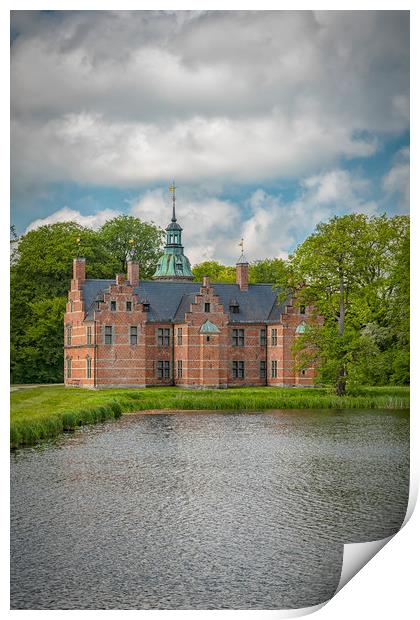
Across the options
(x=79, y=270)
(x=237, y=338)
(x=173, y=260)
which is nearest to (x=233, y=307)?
(x=237, y=338)

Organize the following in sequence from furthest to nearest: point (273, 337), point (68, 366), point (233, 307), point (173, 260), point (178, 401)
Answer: point (173, 260), point (233, 307), point (273, 337), point (68, 366), point (178, 401)

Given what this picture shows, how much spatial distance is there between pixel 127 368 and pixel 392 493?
19.6m

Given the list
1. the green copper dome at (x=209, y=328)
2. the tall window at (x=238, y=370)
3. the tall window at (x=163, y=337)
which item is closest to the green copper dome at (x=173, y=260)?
the tall window at (x=163, y=337)

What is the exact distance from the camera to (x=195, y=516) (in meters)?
11.7

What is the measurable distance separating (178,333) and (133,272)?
9.33 ft

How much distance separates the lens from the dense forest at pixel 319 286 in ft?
75.4

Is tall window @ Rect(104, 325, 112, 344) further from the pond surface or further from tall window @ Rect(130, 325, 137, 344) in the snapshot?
the pond surface

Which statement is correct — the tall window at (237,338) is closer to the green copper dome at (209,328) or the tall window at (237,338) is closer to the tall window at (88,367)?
the green copper dome at (209,328)

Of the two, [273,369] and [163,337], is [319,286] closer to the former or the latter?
[273,369]

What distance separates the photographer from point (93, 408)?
21.9 meters

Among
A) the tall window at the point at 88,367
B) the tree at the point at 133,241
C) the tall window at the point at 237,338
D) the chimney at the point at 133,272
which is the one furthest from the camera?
the tree at the point at 133,241

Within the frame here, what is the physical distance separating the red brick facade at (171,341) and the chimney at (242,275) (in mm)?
39
